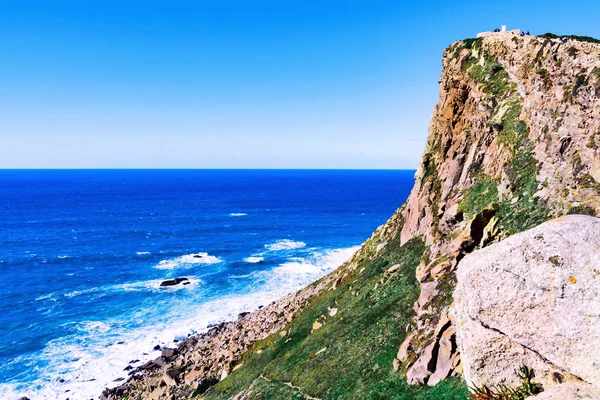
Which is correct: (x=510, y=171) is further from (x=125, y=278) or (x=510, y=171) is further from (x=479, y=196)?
(x=125, y=278)

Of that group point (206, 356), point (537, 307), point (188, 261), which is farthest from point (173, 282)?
point (537, 307)

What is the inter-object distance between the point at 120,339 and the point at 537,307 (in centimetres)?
5607

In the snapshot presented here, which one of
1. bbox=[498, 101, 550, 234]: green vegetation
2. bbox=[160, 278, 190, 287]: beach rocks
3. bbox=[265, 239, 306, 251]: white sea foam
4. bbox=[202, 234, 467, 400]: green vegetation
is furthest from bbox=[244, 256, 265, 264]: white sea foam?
bbox=[498, 101, 550, 234]: green vegetation

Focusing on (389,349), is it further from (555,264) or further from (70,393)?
(70,393)

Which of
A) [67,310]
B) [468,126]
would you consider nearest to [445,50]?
[468,126]

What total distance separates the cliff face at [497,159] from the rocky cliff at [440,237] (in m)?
0.10

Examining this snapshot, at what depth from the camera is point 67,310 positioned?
63.4m

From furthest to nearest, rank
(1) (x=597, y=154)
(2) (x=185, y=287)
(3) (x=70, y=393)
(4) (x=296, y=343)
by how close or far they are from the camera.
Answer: (2) (x=185, y=287)
(3) (x=70, y=393)
(4) (x=296, y=343)
(1) (x=597, y=154)

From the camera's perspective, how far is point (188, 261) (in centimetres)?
9169

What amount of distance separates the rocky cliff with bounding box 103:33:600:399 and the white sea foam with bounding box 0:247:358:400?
15.6 ft

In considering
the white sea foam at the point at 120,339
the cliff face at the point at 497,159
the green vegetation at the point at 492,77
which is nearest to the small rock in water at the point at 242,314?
the white sea foam at the point at 120,339

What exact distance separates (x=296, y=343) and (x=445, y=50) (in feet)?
120

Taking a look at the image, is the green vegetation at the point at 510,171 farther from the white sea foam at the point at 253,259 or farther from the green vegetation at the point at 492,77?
the white sea foam at the point at 253,259

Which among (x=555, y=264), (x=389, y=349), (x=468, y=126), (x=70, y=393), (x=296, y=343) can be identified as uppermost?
(x=468, y=126)
